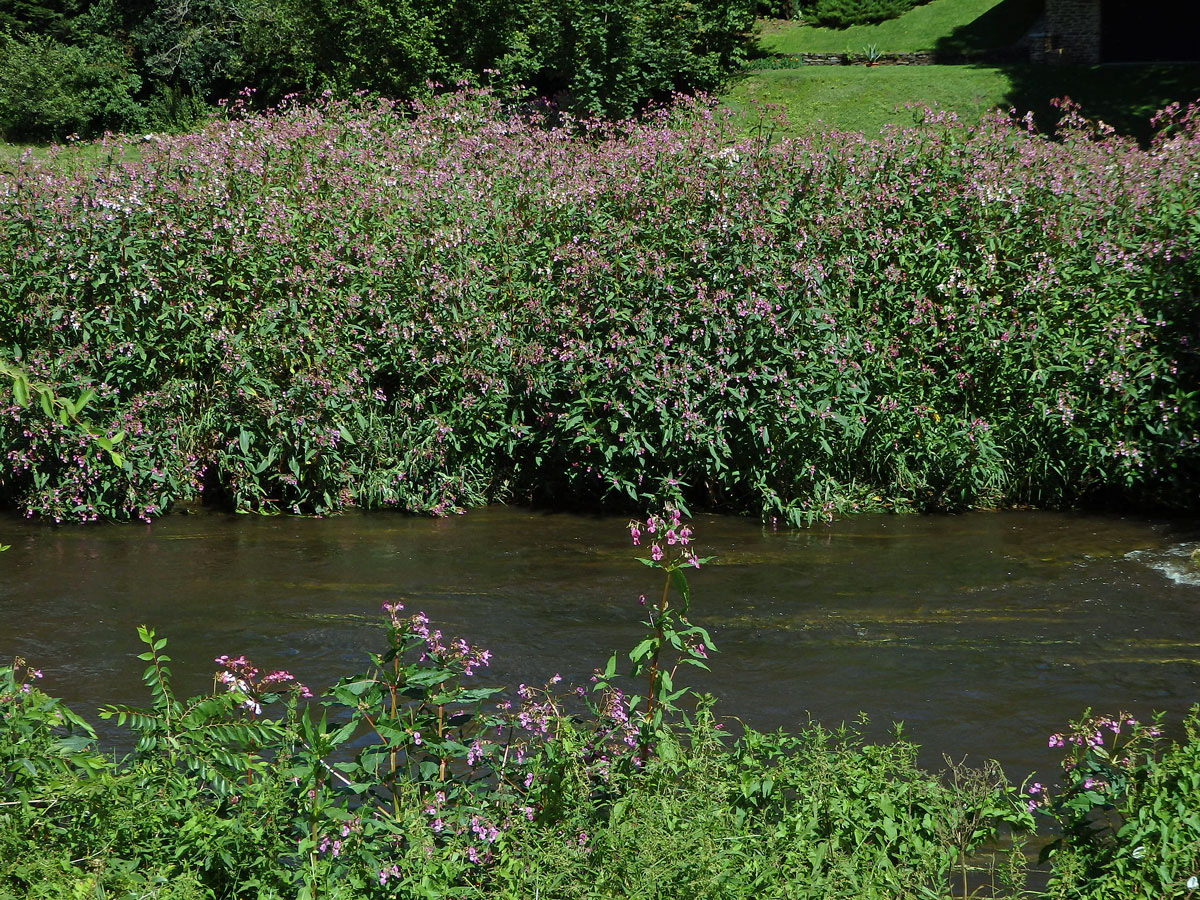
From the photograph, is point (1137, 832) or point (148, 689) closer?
point (1137, 832)

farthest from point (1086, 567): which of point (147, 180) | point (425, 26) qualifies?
point (425, 26)

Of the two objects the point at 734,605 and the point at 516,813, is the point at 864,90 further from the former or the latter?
the point at 516,813

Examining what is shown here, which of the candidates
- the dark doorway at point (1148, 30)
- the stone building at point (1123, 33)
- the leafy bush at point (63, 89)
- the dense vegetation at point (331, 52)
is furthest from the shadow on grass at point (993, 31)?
the leafy bush at point (63, 89)

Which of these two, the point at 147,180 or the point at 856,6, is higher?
the point at 856,6

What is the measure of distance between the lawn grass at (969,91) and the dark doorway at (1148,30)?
1355 millimetres

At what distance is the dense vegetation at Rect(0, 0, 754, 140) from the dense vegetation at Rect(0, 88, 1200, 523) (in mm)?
7959

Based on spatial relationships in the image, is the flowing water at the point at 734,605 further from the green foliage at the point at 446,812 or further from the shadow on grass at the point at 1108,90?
the shadow on grass at the point at 1108,90

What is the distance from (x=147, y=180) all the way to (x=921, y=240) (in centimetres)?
638

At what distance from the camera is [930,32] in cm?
3453

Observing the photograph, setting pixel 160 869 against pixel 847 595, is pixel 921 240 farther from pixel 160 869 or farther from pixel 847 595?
pixel 160 869

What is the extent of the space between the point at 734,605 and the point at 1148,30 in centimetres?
2726

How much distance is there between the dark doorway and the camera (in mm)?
28672

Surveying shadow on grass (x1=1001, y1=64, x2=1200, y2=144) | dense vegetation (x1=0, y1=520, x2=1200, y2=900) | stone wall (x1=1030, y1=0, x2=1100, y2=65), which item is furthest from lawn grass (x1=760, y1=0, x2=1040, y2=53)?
dense vegetation (x1=0, y1=520, x2=1200, y2=900)

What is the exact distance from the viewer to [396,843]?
3398 millimetres
